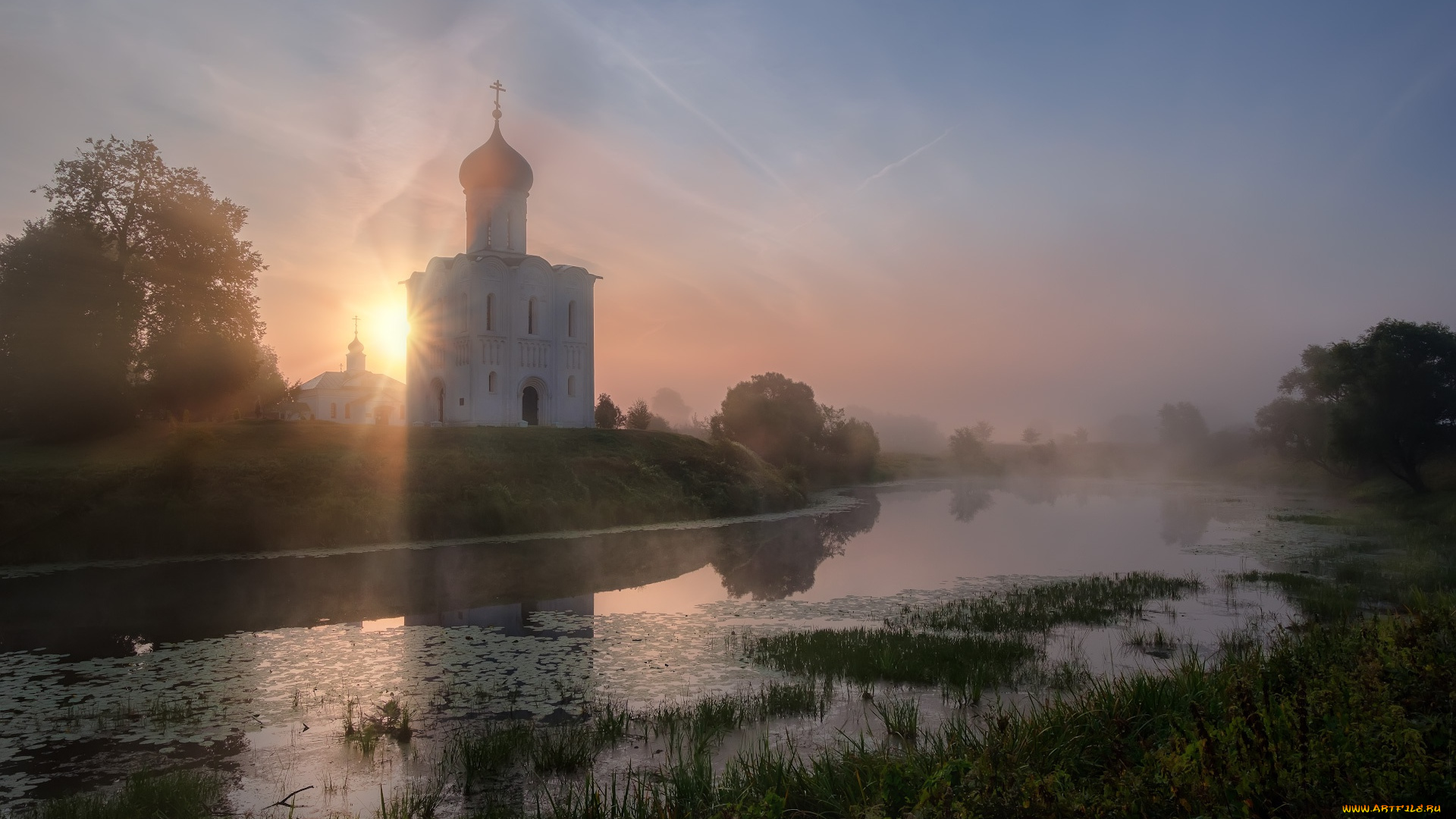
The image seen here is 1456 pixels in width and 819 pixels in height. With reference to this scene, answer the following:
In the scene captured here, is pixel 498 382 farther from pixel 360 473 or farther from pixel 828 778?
pixel 828 778

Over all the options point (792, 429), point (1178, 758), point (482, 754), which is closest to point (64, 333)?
point (482, 754)

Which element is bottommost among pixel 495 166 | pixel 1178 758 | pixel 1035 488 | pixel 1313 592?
pixel 1313 592

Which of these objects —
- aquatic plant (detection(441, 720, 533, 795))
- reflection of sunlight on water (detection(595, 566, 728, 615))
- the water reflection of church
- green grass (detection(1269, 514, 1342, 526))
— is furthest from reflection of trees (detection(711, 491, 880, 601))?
green grass (detection(1269, 514, 1342, 526))

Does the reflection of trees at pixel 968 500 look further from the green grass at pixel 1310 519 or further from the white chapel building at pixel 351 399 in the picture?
the white chapel building at pixel 351 399

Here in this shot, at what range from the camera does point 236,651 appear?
38.9 ft

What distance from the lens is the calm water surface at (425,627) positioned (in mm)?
8102

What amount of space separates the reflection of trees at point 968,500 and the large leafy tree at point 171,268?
99.1 ft

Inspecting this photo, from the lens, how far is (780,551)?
2445 centimetres

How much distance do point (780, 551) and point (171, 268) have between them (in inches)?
1025

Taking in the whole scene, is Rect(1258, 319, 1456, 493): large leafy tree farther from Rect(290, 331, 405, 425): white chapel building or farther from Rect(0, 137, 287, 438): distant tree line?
Rect(290, 331, 405, 425): white chapel building

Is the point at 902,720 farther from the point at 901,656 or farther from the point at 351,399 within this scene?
the point at 351,399

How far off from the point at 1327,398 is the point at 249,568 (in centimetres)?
4778

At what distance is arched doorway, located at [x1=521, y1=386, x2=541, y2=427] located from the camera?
43.3 meters

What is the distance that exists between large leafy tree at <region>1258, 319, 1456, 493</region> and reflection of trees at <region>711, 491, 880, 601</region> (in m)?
19.0
